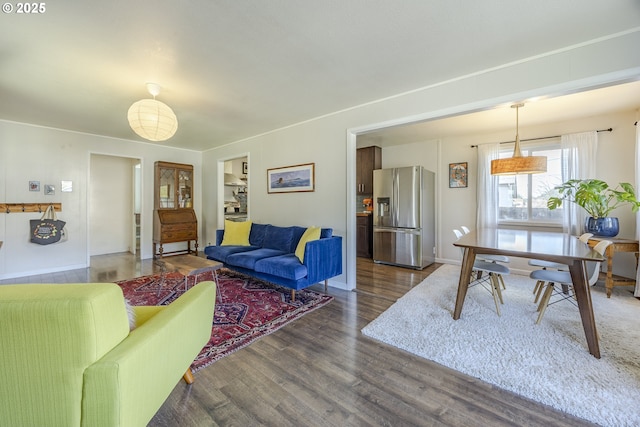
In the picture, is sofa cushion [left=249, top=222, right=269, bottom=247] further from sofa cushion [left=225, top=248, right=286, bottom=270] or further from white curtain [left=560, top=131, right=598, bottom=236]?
white curtain [left=560, top=131, right=598, bottom=236]

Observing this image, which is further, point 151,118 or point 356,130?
point 356,130

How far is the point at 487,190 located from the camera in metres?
4.67

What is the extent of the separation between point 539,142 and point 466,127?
1.20 metres

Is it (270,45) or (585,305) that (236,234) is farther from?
(585,305)

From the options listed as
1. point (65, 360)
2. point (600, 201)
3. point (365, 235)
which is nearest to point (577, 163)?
point (600, 201)

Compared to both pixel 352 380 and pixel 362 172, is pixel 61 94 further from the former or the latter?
pixel 362 172

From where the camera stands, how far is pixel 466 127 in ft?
14.7

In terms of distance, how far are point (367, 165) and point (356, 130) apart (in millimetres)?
2270

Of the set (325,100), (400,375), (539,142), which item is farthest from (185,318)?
(539,142)

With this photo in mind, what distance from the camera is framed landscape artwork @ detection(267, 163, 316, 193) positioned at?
4125mm

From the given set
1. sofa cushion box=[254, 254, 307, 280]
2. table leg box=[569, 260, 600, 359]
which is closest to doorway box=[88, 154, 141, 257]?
sofa cushion box=[254, 254, 307, 280]

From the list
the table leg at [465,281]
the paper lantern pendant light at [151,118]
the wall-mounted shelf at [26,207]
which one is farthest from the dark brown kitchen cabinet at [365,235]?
the wall-mounted shelf at [26,207]

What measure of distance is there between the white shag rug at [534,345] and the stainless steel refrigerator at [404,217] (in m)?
1.54

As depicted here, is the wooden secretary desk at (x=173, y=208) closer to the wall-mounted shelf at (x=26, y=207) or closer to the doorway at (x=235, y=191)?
the doorway at (x=235, y=191)
